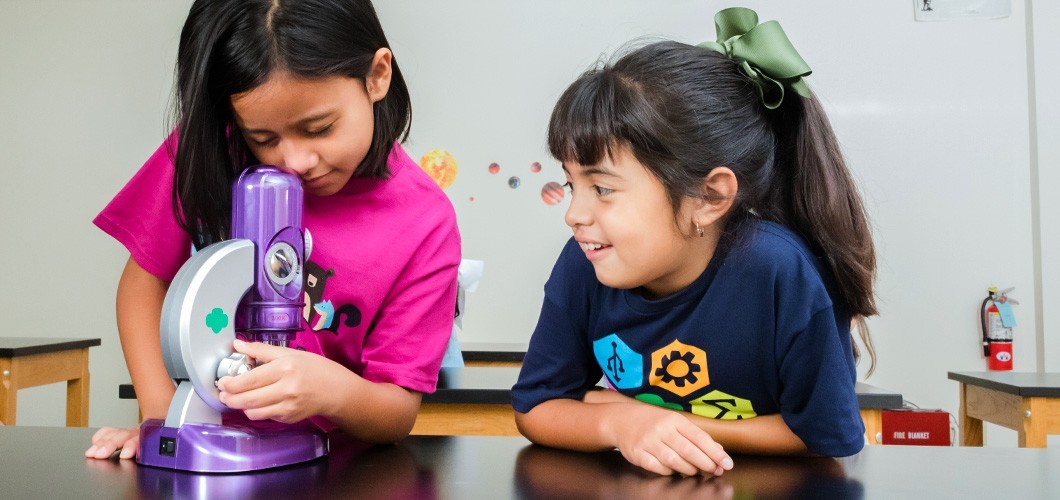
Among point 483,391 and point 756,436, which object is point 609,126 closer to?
point 756,436

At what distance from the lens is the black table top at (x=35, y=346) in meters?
2.98

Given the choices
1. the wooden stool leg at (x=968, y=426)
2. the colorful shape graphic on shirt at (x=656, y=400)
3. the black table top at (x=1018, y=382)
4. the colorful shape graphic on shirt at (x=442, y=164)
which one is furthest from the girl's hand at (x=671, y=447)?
the colorful shape graphic on shirt at (x=442, y=164)

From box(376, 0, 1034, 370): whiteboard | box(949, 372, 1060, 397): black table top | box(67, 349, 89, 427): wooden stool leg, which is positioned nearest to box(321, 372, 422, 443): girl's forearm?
box(949, 372, 1060, 397): black table top

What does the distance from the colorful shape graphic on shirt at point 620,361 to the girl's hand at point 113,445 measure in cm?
55

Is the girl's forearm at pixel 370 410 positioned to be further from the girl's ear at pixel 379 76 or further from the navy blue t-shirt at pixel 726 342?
the girl's ear at pixel 379 76

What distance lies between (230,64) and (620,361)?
1.92ft

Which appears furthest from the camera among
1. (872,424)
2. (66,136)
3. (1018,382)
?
(66,136)

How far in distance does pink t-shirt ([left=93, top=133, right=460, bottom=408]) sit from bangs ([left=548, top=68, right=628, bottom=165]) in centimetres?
22

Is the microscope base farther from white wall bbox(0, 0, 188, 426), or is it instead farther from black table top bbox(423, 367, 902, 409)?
white wall bbox(0, 0, 188, 426)

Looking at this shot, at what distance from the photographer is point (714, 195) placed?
3.51 ft

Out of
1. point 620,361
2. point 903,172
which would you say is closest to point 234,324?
point 620,361

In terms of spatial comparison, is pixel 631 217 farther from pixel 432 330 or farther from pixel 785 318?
pixel 432 330

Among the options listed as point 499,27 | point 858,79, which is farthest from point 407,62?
point 858,79

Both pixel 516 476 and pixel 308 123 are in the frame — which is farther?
pixel 308 123
